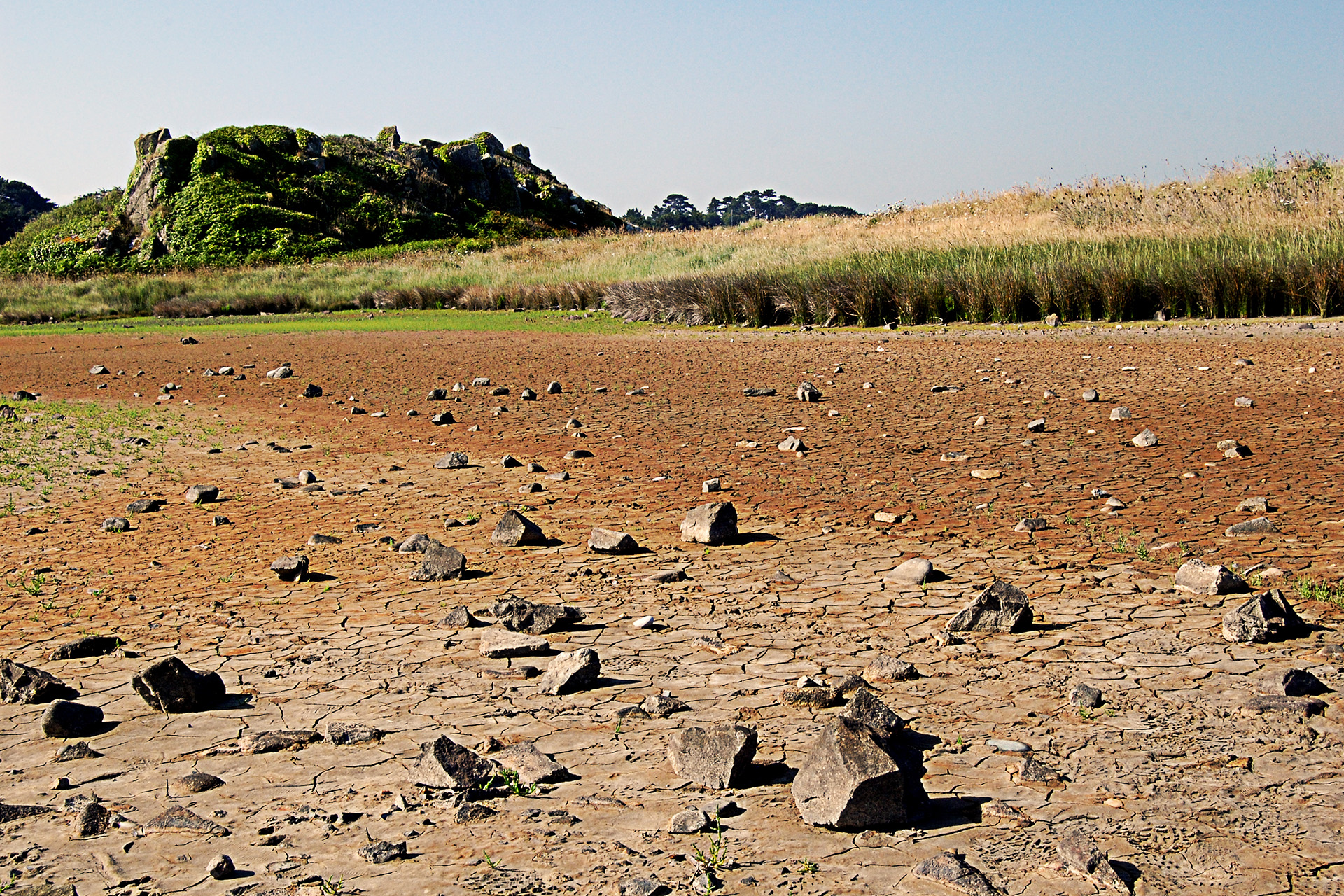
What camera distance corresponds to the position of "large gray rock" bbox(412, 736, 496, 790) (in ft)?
8.48

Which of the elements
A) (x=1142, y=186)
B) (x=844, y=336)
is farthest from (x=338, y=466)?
(x=1142, y=186)

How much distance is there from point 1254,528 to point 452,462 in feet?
15.2

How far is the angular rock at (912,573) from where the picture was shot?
4.28 meters

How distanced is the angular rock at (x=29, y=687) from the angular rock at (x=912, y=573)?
2898mm

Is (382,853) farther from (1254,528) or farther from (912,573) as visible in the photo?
(1254,528)

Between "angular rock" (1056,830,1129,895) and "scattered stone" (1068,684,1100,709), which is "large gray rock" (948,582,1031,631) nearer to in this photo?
"scattered stone" (1068,684,1100,709)

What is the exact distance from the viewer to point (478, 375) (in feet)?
41.8

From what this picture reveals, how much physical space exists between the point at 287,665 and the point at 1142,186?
27.1 m

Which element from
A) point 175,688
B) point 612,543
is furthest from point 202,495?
point 175,688

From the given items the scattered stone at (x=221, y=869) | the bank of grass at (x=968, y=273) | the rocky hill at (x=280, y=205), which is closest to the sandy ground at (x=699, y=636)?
A: the scattered stone at (x=221, y=869)

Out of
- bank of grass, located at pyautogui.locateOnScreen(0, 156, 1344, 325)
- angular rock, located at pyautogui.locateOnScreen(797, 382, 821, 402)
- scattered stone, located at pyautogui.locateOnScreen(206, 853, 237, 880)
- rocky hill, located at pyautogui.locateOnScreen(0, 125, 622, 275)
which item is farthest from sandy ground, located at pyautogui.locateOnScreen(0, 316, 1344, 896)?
rocky hill, located at pyautogui.locateOnScreen(0, 125, 622, 275)

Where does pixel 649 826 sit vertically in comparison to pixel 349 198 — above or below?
below

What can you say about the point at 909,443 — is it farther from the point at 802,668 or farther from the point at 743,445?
the point at 802,668

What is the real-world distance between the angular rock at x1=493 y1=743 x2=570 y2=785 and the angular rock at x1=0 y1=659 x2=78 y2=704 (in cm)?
153
